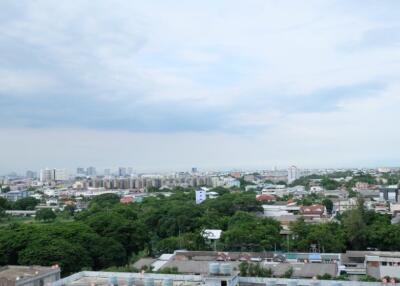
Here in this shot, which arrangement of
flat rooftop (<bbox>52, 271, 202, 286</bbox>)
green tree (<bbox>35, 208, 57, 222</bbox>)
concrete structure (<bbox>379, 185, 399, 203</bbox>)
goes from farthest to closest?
green tree (<bbox>35, 208, 57, 222</bbox>) → concrete structure (<bbox>379, 185, 399, 203</bbox>) → flat rooftop (<bbox>52, 271, 202, 286</bbox>)

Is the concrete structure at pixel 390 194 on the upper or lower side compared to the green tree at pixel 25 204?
upper

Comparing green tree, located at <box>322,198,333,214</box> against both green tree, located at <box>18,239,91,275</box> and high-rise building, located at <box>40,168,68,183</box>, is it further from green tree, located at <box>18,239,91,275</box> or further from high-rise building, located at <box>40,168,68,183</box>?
high-rise building, located at <box>40,168,68,183</box>

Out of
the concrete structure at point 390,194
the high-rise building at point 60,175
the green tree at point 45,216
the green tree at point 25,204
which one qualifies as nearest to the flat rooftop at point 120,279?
the green tree at point 45,216

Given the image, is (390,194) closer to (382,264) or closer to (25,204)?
(382,264)

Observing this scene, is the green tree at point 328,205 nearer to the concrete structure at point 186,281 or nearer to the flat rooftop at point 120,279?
the concrete structure at point 186,281

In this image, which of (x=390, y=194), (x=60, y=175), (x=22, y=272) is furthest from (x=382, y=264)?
(x=60, y=175)

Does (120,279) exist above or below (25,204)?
above

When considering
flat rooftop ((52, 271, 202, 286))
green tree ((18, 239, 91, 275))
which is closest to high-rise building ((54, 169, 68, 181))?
green tree ((18, 239, 91, 275))

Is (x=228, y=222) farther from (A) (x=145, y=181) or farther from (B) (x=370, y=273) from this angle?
(A) (x=145, y=181)
